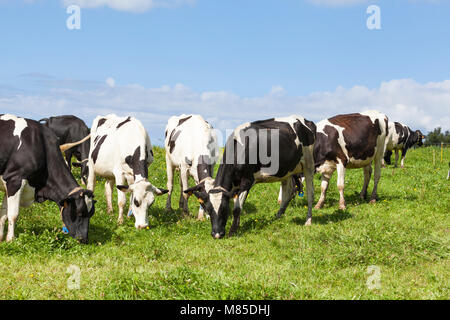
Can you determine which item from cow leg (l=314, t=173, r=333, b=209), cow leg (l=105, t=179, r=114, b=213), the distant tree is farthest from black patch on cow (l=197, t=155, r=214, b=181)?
the distant tree

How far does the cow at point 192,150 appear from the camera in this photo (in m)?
12.0

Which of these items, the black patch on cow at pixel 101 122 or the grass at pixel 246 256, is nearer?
the grass at pixel 246 256

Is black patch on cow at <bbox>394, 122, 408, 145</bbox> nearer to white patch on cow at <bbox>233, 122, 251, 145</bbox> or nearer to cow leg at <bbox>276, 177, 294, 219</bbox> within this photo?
cow leg at <bbox>276, 177, 294, 219</bbox>

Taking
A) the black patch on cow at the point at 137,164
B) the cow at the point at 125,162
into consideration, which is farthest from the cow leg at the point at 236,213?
the black patch on cow at the point at 137,164

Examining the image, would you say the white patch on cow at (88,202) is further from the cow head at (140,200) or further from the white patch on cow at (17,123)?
the white patch on cow at (17,123)

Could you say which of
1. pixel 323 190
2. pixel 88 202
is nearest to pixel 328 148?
pixel 323 190

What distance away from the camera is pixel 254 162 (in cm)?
1055

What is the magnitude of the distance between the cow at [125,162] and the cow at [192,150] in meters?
0.86

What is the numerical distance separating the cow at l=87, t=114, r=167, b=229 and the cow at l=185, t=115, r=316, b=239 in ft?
4.02

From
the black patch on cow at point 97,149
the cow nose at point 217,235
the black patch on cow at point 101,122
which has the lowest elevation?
the cow nose at point 217,235

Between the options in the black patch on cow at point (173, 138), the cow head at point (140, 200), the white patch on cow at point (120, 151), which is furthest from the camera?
the black patch on cow at point (173, 138)

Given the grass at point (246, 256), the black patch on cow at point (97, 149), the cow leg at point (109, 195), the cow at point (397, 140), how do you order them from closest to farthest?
the grass at point (246, 256), the black patch on cow at point (97, 149), the cow leg at point (109, 195), the cow at point (397, 140)

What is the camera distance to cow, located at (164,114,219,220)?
39.4ft
